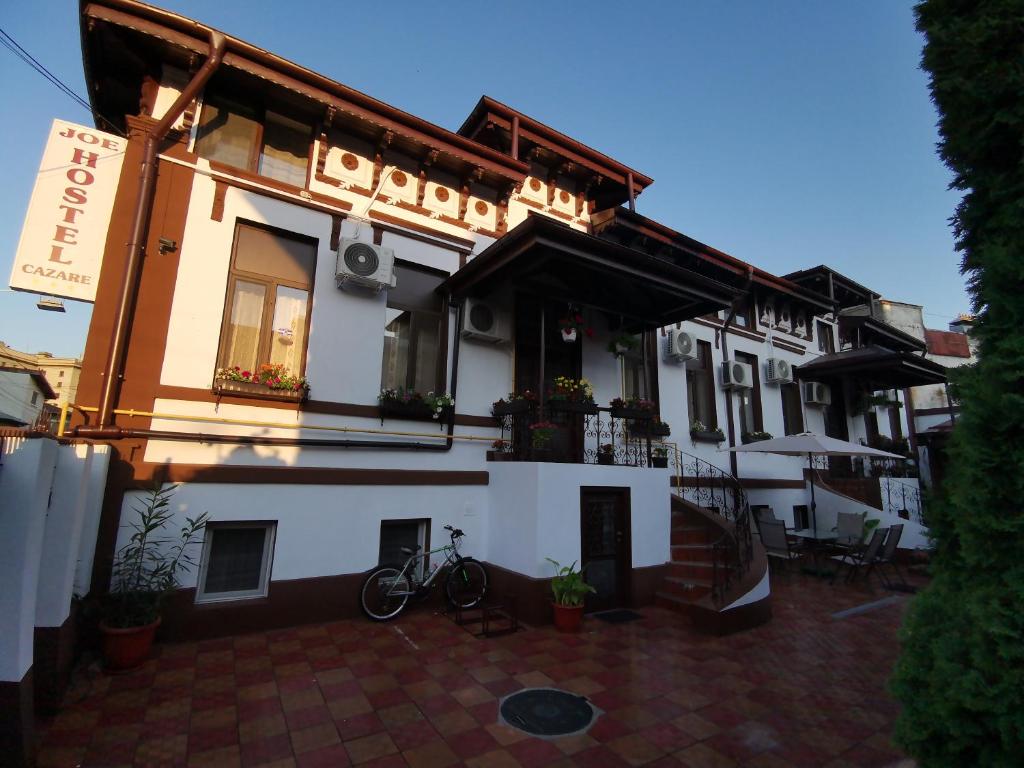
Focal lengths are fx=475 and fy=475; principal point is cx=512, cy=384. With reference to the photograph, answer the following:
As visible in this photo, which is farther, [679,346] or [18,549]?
[679,346]

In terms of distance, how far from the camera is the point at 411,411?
7301 mm

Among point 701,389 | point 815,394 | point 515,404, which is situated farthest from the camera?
point 815,394

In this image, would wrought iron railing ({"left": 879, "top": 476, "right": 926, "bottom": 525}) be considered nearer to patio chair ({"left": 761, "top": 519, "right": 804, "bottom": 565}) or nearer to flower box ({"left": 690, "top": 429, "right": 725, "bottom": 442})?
patio chair ({"left": 761, "top": 519, "right": 804, "bottom": 565})

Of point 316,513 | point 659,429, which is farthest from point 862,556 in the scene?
point 316,513

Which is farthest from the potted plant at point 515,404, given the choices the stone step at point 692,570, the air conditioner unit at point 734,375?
the air conditioner unit at point 734,375

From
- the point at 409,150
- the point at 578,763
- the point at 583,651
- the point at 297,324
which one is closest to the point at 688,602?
the point at 583,651

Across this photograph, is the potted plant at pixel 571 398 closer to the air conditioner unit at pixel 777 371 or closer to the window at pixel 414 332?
the window at pixel 414 332

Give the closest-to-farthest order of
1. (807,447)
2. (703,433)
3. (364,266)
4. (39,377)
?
(364,266) < (807,447) < (703,433) < (39,377)

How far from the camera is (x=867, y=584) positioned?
9133mm

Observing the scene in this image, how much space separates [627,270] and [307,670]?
6.54 metres

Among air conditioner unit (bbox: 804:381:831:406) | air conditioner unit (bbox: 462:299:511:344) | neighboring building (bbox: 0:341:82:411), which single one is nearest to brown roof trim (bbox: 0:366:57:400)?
neighboring building (bbox: 0:341:82:411)

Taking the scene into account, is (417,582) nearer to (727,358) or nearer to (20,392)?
(727,358)

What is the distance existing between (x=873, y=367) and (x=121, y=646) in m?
17.0

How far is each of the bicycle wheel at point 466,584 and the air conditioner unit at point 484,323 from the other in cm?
358
